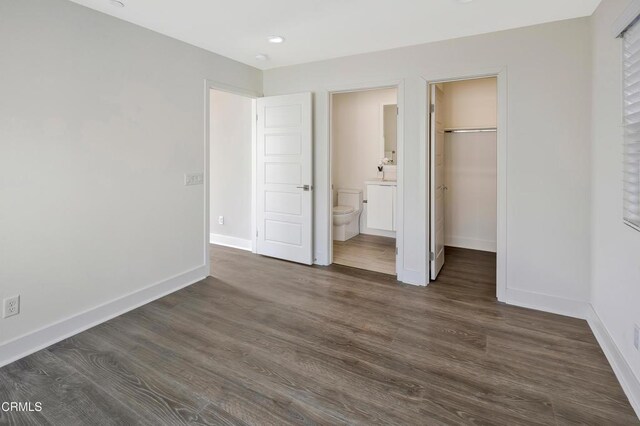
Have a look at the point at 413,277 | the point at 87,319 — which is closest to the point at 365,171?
the point at 413,277

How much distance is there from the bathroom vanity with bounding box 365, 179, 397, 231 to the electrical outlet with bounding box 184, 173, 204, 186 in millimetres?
2669

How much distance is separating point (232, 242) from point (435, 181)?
3038 millimetres

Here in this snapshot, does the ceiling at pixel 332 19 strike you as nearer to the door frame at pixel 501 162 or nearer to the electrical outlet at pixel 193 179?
the door frame at pixel 501 162

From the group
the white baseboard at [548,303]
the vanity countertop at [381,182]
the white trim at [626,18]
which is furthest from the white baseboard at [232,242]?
the white trim at [626,18]

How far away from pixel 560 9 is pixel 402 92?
53.7 inches

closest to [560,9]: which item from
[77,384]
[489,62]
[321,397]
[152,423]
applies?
[489,62]

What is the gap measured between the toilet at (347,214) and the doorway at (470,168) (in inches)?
56.5

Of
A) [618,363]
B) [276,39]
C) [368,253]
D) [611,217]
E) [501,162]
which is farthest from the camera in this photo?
[368,253]

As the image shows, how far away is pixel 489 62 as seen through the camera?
302cm

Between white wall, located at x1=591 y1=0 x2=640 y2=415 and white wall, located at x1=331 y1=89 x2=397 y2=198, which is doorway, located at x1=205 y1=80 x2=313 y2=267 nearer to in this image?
white wall, located at x1=331 y1=89 x2=397 y2=198

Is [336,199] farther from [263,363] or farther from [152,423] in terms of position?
[152,423]

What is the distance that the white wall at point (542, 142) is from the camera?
272cm

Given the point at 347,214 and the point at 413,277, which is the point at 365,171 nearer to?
the point at 347,214

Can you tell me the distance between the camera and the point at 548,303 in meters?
2.91
